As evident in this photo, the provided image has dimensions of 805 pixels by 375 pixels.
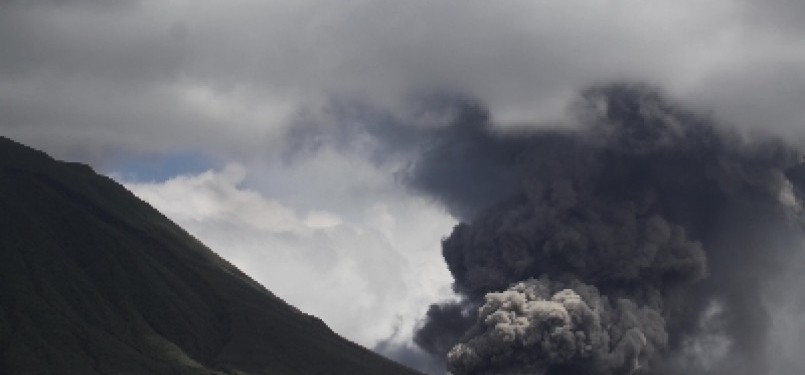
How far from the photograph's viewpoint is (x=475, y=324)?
136m

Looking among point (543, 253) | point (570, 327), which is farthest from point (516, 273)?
point (570, 327)

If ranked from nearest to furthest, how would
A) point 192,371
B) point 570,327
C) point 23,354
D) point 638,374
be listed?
point 570,327 < point 638,374 < point 23,354 < point 192,371

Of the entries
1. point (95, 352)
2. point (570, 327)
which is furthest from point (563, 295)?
point (95, 352)

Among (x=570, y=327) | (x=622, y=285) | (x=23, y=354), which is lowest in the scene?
(x=23, y=354)

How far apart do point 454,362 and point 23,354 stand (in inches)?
3770

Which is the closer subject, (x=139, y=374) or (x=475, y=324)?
(x=475, y=324)

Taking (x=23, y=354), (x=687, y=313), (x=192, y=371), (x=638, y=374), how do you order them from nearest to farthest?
(x=638, y=374)
(x=687, y=313)
(x=23, y=354)
(x=192, y=371)

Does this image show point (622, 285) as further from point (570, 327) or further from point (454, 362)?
point (454, 362)

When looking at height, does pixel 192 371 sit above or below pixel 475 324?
below

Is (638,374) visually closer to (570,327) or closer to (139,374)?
(570,327)

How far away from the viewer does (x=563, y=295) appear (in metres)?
127

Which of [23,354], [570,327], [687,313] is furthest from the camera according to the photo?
[23,354]

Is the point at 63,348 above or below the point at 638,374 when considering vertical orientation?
below

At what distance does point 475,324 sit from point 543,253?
14.5 m
